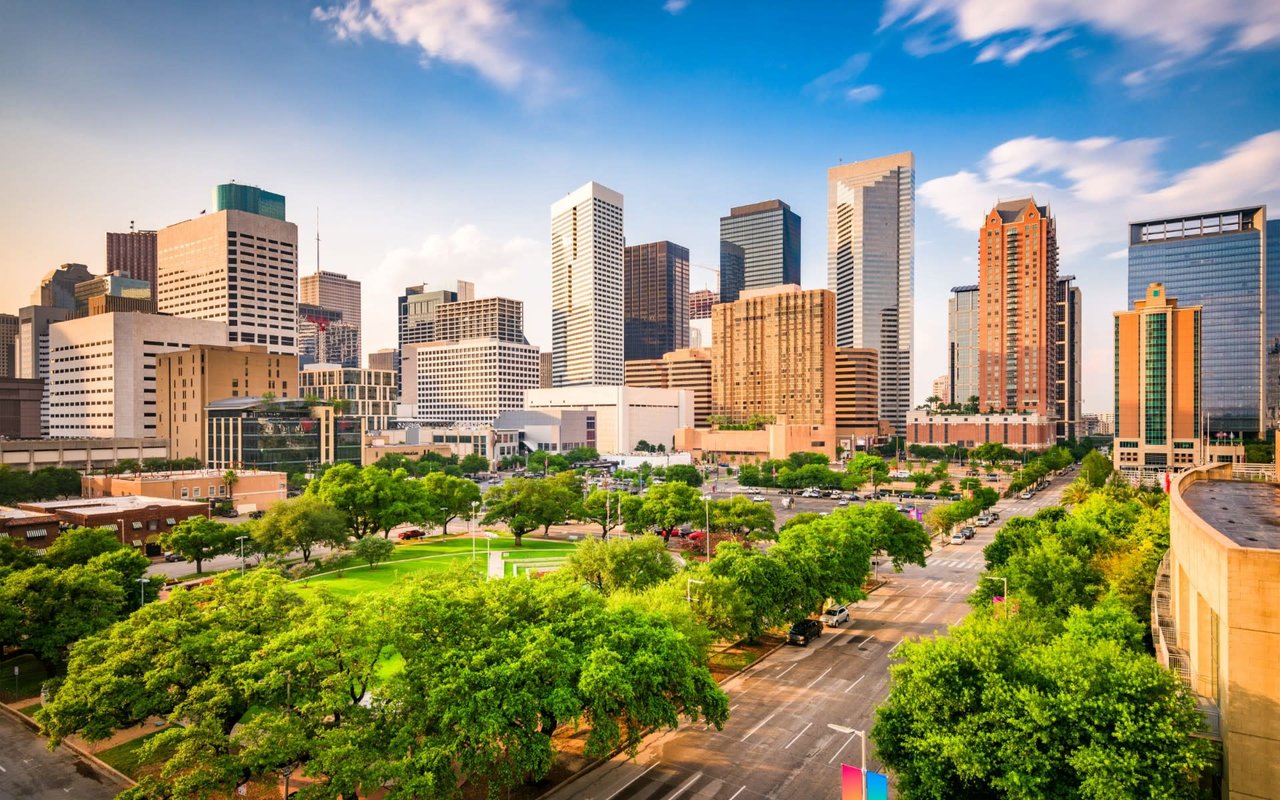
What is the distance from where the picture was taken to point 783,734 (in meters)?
34.5

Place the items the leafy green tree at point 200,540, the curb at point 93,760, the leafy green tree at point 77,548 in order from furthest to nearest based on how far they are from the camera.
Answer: the leafy green tree at point 200,540, the leafy green tree at point 77,548, the curb at point 93,760

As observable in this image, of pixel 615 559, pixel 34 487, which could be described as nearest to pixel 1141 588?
pixel 615 559

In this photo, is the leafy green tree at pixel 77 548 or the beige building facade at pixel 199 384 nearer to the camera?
the leafy green tree at pixel 77 548

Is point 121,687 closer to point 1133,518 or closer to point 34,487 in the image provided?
point 1133,518

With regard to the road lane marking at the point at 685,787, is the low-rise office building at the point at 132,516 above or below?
above

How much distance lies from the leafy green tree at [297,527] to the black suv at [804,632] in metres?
47.1

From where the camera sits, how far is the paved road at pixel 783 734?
1170 inches

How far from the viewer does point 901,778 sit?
969 inches

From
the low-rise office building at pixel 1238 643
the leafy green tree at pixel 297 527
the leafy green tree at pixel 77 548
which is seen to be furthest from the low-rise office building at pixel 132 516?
the low-rise office building at pixel 1238 643

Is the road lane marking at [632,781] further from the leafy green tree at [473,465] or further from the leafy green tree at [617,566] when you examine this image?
the leafy green tree at [473,465]

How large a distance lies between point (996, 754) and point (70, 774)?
38.7 m

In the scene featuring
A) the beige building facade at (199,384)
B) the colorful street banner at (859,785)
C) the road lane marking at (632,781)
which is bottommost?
the road lane marking at (632,781)

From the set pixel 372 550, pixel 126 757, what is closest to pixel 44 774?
pixel 126 757

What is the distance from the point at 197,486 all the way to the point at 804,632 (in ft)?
302
